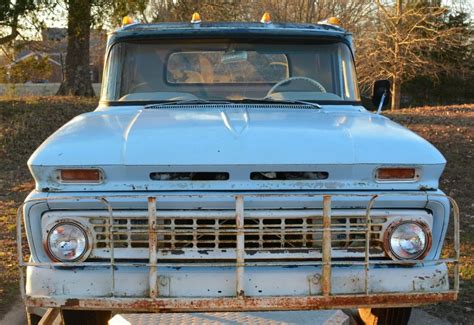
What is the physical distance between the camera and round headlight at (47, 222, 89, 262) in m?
3.01

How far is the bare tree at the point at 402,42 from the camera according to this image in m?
27.2

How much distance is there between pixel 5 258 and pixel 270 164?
152 inches

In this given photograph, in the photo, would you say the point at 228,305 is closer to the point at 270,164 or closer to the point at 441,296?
the point at 270,164

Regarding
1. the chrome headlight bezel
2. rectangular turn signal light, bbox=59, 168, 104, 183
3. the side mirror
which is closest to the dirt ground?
the side mirror

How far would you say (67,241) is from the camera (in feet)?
9.93

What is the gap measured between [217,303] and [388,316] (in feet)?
4.51

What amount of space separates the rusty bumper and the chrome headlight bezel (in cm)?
18

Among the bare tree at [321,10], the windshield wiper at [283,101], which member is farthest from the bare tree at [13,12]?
the bare tree at [321,10]

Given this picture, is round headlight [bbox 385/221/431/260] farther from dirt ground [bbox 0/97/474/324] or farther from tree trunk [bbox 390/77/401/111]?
tree trunk [bbox 390/77/401/111]

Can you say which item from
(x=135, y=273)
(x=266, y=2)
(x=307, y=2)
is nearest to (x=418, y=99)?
(x=307, y=2)

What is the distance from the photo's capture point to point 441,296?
305 cm

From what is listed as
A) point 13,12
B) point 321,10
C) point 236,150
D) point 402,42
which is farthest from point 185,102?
point 321,10

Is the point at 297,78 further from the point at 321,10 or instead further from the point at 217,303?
the point at 321,10

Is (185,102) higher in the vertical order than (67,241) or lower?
higher
